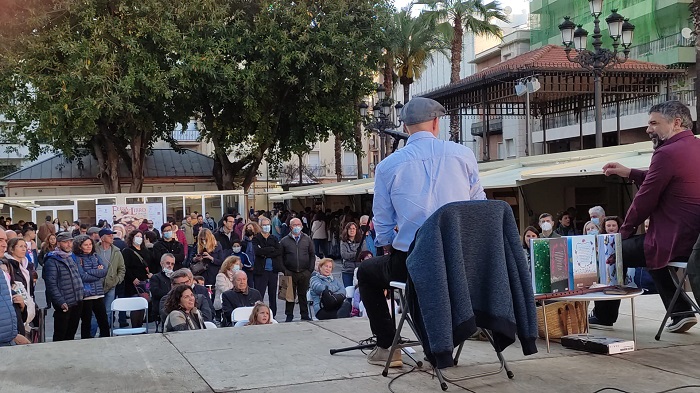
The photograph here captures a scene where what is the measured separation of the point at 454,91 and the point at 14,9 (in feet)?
51.0

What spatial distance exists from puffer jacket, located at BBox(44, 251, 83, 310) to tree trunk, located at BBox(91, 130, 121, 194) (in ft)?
79.3

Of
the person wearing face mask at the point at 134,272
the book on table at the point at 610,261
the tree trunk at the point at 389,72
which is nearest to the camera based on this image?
the book on table at the point at 610,261

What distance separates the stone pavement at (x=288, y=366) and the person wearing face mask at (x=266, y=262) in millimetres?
6908

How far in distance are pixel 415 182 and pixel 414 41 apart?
32587 mm

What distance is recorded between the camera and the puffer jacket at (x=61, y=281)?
9.36 m

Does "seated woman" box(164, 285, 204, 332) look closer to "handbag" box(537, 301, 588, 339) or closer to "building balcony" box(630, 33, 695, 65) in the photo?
"handbag" box(537, 301, 588, 339)

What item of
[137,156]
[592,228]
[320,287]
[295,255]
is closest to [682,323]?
[592,228]

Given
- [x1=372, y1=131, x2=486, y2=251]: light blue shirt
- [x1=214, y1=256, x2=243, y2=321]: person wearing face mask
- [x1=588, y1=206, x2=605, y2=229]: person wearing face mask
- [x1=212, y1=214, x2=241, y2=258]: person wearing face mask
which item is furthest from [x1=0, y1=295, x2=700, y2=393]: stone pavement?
[x1=212, y1=214, x2=241, y2=258]: person wearing face mask

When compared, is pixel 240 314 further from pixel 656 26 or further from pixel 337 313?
pixel 656 26

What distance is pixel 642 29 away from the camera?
125 ft

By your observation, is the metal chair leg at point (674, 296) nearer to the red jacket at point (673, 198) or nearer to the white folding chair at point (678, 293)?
the white folding chair at point (678, 293)

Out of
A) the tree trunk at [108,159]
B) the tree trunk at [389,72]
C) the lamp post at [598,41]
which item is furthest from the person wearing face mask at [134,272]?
the tree trunk at [389,72]

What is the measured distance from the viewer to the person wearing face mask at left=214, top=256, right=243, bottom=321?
431 inches

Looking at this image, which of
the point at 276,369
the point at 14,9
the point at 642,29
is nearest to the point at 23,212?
the point at 14,9
